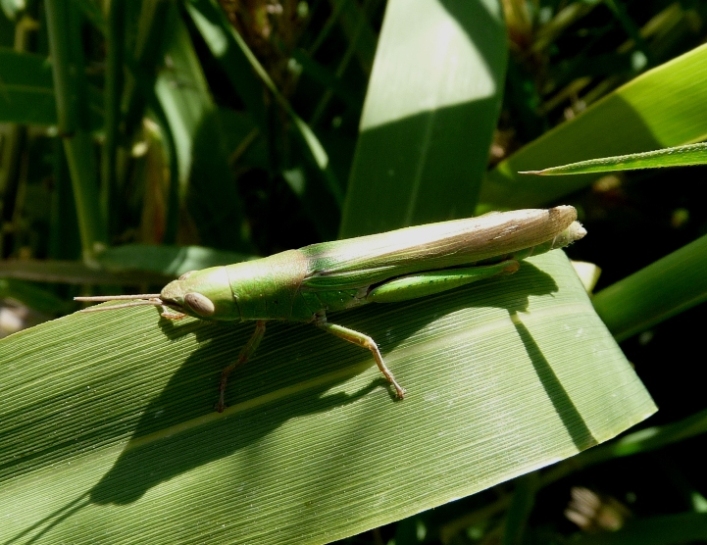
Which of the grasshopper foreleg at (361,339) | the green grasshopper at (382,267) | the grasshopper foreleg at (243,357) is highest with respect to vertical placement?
the green grasshopper at (382,267)

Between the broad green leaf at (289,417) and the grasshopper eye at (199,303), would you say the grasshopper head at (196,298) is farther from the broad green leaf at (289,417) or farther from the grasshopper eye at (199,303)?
the broad green leaf at (289,417)

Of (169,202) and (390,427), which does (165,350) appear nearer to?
(390,427)

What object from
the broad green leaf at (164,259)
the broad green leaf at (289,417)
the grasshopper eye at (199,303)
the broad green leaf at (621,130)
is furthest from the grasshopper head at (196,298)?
the broad green leaf at (621,130)

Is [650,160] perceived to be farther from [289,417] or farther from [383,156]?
[289,417]

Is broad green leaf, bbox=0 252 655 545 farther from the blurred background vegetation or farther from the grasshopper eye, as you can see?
the blurred background vegetation

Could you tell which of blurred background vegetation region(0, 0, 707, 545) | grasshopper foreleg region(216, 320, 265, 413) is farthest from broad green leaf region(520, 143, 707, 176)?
grasshopper foreleg region(216, 320, 265, 413)

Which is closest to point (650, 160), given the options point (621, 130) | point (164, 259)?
point (621, 130)

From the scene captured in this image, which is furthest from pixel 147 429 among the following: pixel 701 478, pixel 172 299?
pixel 701 478
